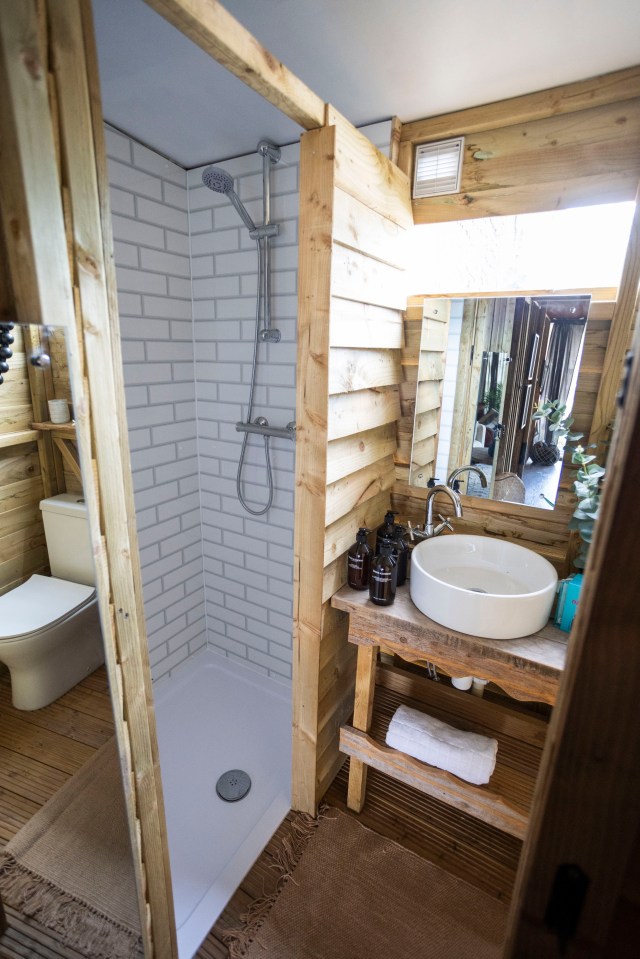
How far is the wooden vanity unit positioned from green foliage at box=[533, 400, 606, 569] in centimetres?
34

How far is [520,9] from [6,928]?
296 cm

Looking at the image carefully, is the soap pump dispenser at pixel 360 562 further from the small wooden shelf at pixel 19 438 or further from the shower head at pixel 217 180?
the shower head at pixel 217 180

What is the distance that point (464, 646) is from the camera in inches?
58.9

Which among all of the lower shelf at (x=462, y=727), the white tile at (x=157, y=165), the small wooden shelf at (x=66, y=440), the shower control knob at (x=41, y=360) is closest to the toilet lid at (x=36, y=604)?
the small wooden shelf at (x=66, y=440)

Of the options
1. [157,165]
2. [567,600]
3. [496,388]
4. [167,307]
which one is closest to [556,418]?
[496,388]

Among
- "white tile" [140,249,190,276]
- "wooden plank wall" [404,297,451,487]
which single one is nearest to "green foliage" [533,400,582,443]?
"wooden plank wall" [404,297,451,487]

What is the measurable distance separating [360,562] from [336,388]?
2.16 ft

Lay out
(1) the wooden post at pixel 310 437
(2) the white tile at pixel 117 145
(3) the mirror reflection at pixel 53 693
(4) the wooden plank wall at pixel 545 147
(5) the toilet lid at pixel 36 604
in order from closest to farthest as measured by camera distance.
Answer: (3) the mirror reflection at pixel 53 693, (5) the toilet lid at pixel 36 604, (1) the wooden post at pixel 310 437, (4) the wooden plank wall at pixel 545 147, (2) the white tile at pixel 117 145

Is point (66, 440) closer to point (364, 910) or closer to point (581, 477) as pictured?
point (581, 477)

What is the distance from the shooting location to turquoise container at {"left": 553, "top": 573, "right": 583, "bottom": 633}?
1.51 meters

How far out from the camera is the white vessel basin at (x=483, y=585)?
1455mm

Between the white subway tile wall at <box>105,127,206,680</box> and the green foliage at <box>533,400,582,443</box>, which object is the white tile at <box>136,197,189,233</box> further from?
the green foliage at <box>533,400,582,443</box>

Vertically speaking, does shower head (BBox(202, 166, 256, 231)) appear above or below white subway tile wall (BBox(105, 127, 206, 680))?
above

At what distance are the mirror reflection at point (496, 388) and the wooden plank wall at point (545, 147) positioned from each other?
0.33 metres
